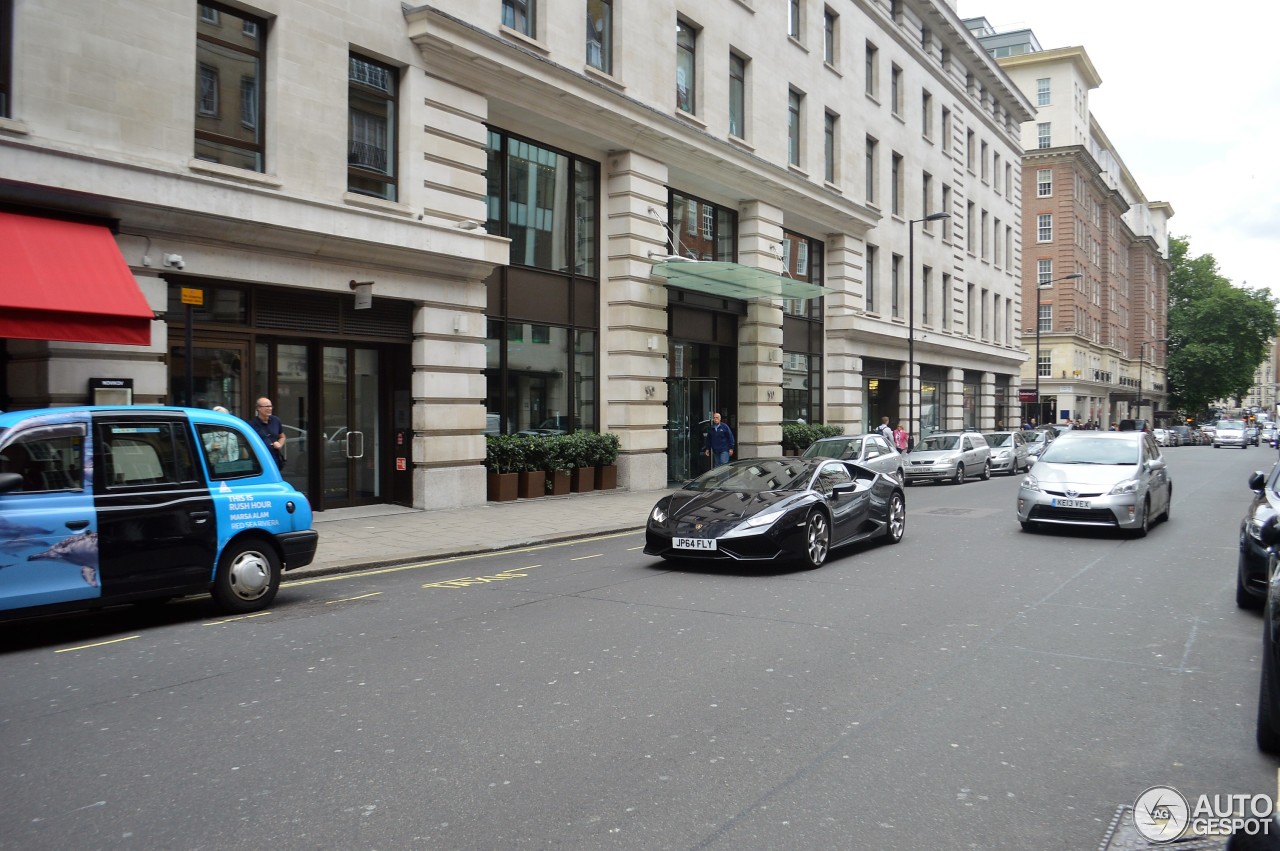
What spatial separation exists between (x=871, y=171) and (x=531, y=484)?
22173mm

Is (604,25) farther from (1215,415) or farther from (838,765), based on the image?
(1215,415)

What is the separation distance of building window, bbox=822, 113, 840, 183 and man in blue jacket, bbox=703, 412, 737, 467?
12.4 metres

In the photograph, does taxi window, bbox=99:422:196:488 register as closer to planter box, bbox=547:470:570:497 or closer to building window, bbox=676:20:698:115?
planter box, bbox=547:470:570:497

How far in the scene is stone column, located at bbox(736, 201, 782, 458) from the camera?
27.1 m

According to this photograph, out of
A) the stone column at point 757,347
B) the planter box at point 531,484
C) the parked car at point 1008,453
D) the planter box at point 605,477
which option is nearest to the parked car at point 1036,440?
the parked car at point 1008,453

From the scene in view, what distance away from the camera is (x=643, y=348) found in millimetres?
22109

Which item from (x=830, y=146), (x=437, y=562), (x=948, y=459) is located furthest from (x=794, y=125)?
(x=437, y=562)

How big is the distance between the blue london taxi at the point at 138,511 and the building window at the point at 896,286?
31.2 meters

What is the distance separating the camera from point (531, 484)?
18.9m

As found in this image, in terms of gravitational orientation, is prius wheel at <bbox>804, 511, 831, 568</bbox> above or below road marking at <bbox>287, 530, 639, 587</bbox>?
above

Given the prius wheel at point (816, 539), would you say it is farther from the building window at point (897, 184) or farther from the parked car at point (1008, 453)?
the building window at point (897, 184)

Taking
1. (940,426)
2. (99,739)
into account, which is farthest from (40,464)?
(940,426)

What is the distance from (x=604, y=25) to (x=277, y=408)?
11.9 metres

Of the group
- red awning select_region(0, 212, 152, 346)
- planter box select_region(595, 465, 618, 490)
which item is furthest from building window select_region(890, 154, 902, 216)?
red awning select_region(0, 212, 152, 346)
